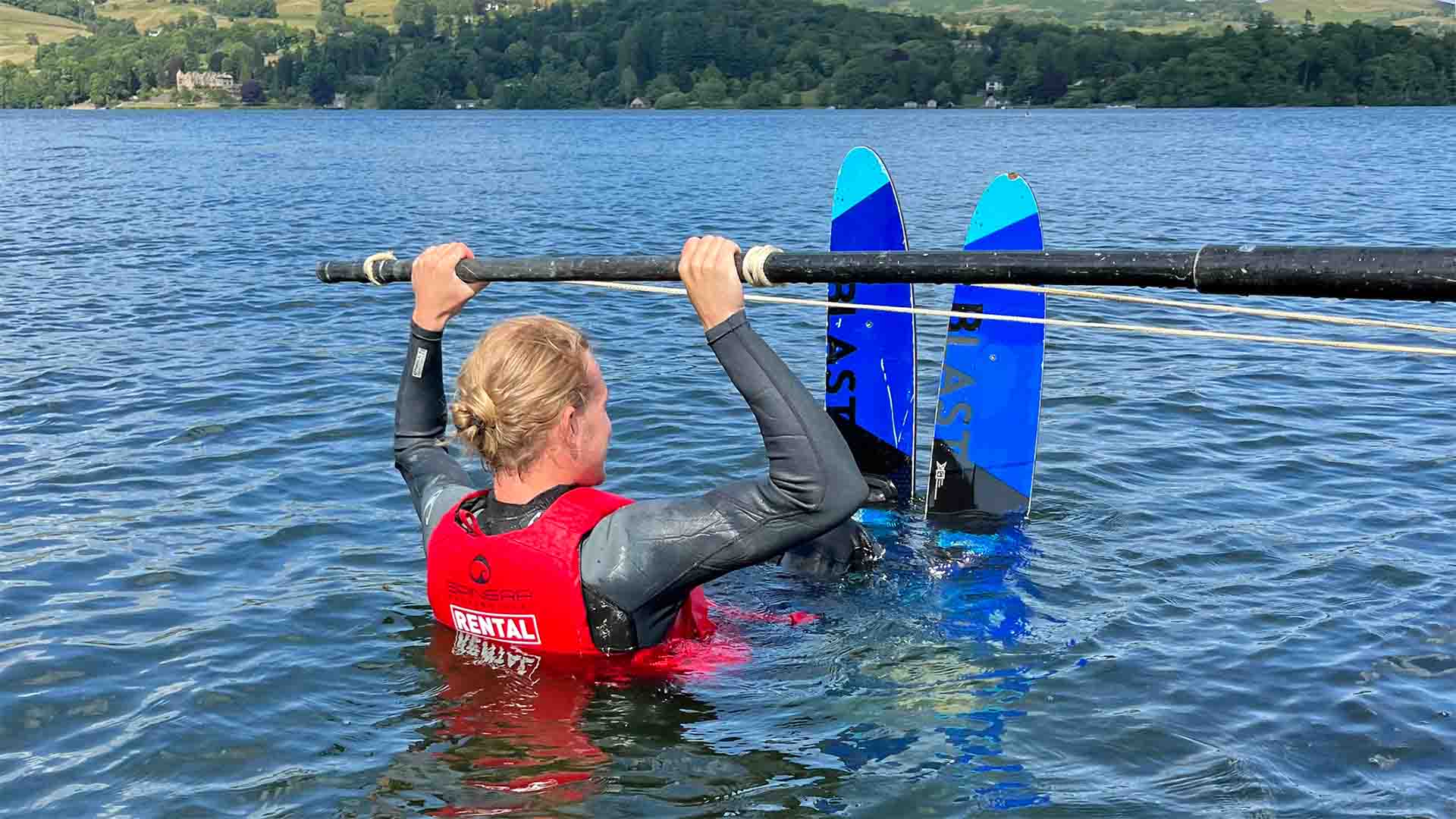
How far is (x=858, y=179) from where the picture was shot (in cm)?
1157

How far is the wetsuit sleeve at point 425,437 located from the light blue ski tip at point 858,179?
527cm

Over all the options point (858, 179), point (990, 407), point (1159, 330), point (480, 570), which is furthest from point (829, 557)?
point (858, 179)

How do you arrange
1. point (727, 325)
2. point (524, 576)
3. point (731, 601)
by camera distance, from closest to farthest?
point (727, 325)
point (524, 576)
point (731, 601)

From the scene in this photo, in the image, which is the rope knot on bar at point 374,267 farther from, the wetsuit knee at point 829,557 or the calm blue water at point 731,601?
the wetsuit knee at point 829,557

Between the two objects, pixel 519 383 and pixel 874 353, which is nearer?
pixel 519 383

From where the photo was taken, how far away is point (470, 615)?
6.55 metres

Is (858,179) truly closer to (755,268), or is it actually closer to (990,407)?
(990,407)

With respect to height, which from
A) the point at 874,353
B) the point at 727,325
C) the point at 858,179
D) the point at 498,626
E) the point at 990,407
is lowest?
the point at 498,626

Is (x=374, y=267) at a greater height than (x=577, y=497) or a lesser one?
greater

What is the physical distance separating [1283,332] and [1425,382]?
405cm

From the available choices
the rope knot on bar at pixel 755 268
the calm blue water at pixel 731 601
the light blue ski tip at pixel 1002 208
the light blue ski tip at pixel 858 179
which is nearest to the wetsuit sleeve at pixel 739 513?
the rope knot on bar at pixel 755 268

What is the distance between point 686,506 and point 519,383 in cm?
84

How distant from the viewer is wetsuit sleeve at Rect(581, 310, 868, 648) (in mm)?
5055

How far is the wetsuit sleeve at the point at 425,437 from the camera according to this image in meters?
6.74
